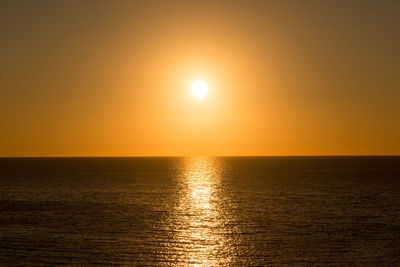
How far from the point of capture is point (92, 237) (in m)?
56.3

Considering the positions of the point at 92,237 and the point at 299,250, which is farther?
the point at 92,237

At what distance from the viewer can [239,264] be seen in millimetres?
44156

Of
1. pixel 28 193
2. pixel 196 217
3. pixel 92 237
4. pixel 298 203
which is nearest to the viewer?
pixel 92 237

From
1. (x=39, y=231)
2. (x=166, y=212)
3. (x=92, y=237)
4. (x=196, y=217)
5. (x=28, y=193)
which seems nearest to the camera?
(x=92, y=237)

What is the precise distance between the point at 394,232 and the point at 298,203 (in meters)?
36.0

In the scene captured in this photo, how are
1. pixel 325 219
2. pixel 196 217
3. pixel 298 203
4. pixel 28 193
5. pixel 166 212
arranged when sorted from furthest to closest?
1. pixel 28 193
2. pixel 298 203
3. pixel 166 212
4. pixel 196 217
5. pixel 325 219

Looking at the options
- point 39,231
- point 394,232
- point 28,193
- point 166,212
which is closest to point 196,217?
point 166,212

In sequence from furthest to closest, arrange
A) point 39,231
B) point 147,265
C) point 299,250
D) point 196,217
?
1. point 196,217
2. point 39,231
3. point 299,250
4. point 147,265

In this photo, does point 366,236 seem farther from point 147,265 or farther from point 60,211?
point 60,211

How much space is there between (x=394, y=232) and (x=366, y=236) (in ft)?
17.3

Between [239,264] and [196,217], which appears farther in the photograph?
[196,217]

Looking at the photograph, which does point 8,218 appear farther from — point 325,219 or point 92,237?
point 325,219

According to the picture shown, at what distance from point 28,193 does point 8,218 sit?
5333 centimetres

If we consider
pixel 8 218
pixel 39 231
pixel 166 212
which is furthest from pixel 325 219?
pixel 8 218
